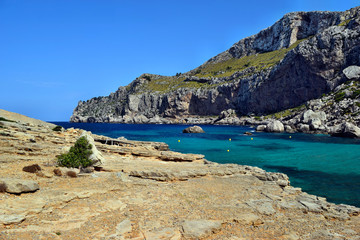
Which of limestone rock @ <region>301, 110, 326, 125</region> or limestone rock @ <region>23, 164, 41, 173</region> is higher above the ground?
limestone rock @ <region>301, 110, 326, 125</region>

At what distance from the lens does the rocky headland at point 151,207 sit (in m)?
8.88

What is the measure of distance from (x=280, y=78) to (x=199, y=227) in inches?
5351

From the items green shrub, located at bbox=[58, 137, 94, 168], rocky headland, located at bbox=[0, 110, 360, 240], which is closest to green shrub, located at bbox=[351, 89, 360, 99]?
rocky headland, located at bbox=[0, 110, 360, 240]

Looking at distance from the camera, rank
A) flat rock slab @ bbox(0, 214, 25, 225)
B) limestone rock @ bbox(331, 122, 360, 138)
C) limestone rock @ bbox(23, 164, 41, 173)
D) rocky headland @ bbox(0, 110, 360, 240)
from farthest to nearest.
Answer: limestone rock @ bbox(331, 122, 360, 138), limestone rock @ bbox(23, 164, 41, 173), rocky headland @ bbox(0, 110, 360, 240), flat rock slab @ bbox(0, 214, 25, 225)

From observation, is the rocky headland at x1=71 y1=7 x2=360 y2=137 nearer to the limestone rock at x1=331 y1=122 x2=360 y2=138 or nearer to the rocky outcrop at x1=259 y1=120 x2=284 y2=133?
the limestone rock at x1=331 y1=122 x2=360 y2=138

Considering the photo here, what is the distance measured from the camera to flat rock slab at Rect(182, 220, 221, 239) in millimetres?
9014

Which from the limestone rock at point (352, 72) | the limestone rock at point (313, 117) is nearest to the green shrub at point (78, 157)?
the limestone rock at point (313, 117)

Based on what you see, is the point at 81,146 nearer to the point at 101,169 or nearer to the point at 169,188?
the point at 101,169

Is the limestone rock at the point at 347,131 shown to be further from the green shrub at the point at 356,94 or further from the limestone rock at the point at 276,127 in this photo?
the green shrub at the point at 356,94

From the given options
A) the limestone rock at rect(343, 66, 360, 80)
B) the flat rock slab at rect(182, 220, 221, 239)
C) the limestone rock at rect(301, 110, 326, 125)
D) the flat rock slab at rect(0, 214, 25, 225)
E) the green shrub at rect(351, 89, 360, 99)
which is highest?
the limestone rock at rect(343, 66, 360, 80)

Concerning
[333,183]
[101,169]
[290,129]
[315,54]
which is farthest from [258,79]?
[101,169]

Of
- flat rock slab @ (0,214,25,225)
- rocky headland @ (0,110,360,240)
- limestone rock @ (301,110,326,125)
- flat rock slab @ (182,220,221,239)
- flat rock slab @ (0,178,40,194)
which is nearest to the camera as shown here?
flat rock slab @ (0,214,25,225)

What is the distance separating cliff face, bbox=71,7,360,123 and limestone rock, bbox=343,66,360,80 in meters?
2.35

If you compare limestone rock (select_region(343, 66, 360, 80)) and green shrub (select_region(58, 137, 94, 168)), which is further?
limestone rock (select_region(343, 66, 360, 80))
